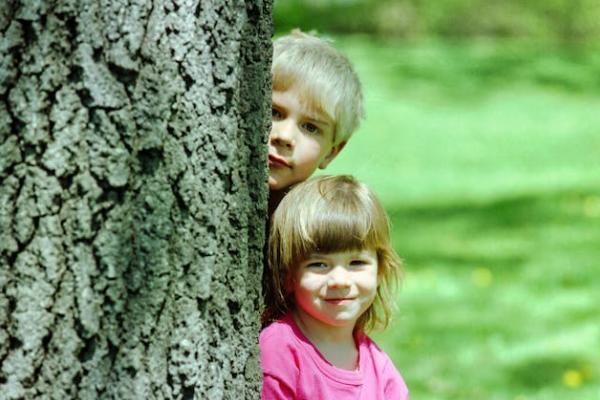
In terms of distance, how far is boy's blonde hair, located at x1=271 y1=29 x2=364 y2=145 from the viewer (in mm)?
3111

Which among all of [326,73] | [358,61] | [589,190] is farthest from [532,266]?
[358,61]

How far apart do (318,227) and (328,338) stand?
12.3 inches

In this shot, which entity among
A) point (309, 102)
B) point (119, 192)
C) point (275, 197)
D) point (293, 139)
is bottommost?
point (119, 192)

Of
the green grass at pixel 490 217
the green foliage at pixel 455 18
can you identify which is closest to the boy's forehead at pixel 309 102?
the green grass at pixel 490 217

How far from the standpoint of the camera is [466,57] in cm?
2134

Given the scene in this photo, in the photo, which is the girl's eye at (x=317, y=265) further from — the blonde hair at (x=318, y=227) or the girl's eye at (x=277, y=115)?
the girl's eye at (x=277, y=115)

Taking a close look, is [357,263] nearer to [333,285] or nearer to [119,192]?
[333,285]

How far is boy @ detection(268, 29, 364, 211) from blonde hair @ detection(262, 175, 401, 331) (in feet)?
0.40

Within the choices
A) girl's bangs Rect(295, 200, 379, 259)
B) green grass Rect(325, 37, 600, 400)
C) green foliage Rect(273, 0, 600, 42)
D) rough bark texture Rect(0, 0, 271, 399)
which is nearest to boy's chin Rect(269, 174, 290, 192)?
girl's bangs Rect(295, 200, 379, 259)

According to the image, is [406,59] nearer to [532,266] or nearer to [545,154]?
[545,154]

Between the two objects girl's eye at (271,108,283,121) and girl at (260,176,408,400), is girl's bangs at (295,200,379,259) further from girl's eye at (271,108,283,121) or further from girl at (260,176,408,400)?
girl's eye at (271,108,283,121)

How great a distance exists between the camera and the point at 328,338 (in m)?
2.98

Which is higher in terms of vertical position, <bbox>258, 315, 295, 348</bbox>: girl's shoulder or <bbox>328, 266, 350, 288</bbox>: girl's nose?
<bbox>328, 266, 350, 288</bbox>: girl's nose

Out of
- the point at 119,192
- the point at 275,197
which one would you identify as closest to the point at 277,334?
the point at 275,197
